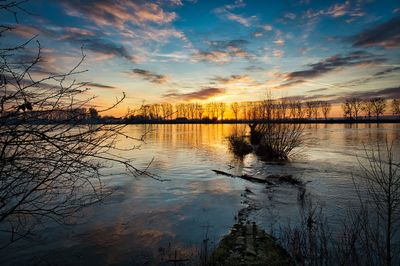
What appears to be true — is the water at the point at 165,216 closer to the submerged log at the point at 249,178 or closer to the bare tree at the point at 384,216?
the submerged log at the point at 249,178

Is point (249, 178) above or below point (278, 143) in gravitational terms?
below

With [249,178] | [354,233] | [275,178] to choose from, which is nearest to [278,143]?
[275,178]

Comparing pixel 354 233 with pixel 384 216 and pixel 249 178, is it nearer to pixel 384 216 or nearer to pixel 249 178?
pixel 384 216

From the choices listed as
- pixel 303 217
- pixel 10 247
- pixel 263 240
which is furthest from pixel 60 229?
pixel 303 217

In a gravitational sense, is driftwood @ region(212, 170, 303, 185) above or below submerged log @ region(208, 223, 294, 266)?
below

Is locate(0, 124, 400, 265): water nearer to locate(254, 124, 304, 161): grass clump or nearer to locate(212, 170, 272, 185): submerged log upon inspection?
locate(212, 170, 272, 185): submerged log

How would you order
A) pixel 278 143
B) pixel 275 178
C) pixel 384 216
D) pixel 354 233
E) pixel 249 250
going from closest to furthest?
pixel 249 250, pixel 354 233, pixel 384 216, pixel 275 178, pixel 278 143

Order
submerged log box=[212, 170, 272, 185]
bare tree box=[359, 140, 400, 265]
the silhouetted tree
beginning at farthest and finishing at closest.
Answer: submerged log box=[212, 170, 272, 185] → bare tree box=[359, 140, 400, 265] → the silhouetted tree

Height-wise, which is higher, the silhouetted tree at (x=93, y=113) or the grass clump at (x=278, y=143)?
the silhouetted tree at (x=93, y=113)

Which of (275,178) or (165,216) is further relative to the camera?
Answer: (275,178)

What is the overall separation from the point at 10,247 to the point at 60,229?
1.48 metres

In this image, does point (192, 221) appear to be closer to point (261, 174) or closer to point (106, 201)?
point (106, 201)

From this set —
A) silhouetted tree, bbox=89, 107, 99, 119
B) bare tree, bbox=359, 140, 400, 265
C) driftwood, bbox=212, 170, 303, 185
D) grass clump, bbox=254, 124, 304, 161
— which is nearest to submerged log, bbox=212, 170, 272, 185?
driftwood, bbox=212, 170, 303, 185

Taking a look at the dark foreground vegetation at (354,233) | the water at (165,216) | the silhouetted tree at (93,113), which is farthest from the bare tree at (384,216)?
the silhouetted tree at (93,113)
